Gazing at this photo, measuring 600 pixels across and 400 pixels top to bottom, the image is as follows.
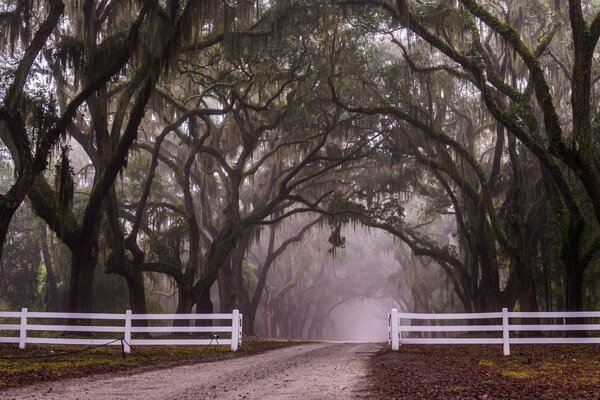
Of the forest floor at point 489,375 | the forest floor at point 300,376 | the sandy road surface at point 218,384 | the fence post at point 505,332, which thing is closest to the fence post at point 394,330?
the forest floor at point 489,375

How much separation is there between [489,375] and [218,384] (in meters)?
3.85

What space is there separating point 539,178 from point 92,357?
15292 mm

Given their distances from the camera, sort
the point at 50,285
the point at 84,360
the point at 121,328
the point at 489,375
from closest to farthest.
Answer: the point at 489,375
the point at 84,360
the point at 121,328
the point at 50,285

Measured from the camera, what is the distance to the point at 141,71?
55.3ft

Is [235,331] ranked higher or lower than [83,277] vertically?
lower

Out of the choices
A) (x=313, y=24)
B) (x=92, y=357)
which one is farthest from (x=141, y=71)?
(x=92, y=357)

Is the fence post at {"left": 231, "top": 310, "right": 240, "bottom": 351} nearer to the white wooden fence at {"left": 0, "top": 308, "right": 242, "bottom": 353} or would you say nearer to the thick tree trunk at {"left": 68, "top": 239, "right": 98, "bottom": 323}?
the white wooden fence at {"left": 0, "top": 308, "right": 242, "bottom": 353}

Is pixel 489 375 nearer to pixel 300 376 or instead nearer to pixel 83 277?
pixel 300 376

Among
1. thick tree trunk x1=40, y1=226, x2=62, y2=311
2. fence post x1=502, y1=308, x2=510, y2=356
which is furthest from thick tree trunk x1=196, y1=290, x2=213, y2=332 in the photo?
fence post x1=502, y1=308, x2=510, y2=356

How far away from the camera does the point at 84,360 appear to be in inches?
489

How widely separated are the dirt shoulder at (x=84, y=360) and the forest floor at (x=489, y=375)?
3.90 metres

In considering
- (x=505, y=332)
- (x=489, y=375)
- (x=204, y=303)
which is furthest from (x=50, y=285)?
(x=489, y=375)

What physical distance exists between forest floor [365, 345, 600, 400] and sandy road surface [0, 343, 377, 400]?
1.67 ft

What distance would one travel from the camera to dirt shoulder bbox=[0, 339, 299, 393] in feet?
32.2
